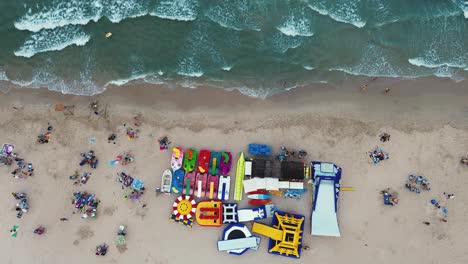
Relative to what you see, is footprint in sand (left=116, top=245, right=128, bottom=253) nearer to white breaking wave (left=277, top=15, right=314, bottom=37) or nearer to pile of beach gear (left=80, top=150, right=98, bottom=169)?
pile of beach gear (left=80, top=150, right=98, bottom=169)

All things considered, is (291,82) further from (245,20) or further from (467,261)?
(467,261)

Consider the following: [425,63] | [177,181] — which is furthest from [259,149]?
[425,63]

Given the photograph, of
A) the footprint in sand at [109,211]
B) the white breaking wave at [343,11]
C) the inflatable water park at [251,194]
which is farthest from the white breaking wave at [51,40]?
the white breaking wave at [343,11]

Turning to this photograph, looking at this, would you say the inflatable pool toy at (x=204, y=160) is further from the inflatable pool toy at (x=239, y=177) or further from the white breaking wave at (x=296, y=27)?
the white breaking wave at (x=296, y=27)

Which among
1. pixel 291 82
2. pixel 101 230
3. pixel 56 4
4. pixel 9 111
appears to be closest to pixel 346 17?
pixel 291 82

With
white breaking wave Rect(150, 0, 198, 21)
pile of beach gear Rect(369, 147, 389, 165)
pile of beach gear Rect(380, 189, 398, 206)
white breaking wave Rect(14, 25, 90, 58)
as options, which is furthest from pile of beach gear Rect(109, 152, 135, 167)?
pile of beach gear Rect(380, 189, 398, 206)

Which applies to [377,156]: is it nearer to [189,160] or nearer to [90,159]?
[189,160]

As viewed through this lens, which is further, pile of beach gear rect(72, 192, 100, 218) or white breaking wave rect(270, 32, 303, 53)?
white breaking wave rect(270, 32, 303, 53)
